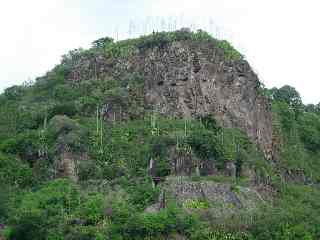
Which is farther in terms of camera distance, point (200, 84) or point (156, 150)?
point (200, 84)

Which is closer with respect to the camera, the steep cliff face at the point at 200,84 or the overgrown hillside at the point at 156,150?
the overgrown hillside at the point at 156,150

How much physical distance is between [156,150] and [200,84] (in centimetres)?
976

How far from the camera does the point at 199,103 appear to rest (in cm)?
5406

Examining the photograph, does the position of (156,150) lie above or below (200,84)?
below

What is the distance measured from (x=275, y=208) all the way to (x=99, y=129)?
1385 cm

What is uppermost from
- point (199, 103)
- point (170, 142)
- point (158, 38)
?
point (158, 38)

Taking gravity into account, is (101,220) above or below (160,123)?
below

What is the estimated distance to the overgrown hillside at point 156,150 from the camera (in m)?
40.1

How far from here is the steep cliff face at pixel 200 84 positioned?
2127 inches

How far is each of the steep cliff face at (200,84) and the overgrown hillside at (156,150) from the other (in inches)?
3.4

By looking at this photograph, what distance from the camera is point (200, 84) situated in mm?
54594

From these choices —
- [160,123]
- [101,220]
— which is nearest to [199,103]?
[160,123]

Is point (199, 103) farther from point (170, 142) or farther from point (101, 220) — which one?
point (101, 220)

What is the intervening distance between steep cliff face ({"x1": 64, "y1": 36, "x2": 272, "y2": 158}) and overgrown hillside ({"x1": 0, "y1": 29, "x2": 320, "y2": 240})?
86mm
